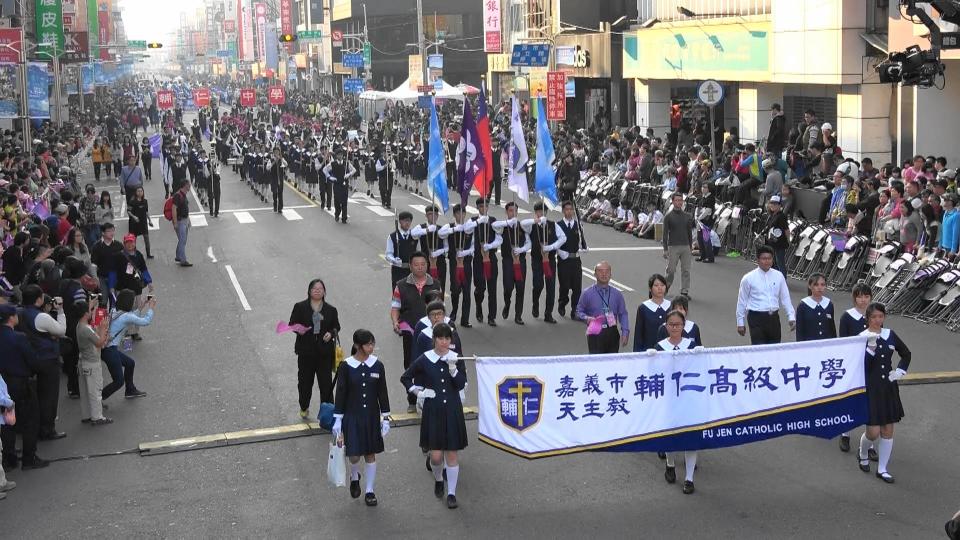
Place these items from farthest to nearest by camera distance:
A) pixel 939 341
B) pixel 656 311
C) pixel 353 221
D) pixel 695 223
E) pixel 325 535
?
pixel 353 221 → pixel 695 223 → pixel 939 341 → pixel 656 311 → pixel 325 535

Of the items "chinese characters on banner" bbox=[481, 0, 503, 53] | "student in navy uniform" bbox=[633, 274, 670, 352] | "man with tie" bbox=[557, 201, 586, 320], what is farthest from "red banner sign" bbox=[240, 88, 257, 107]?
"student in navy uniform" bbox=[633, 274, 670, 352]

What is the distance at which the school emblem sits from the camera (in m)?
10.4

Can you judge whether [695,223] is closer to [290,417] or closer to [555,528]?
[290,417]

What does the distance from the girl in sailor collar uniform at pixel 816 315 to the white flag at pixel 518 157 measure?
786cm

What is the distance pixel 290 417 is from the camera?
13.5 metres

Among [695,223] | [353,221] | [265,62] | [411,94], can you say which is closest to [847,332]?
[695,223]

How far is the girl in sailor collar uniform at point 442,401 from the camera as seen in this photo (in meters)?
10.5

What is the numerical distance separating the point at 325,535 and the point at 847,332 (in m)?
5.10

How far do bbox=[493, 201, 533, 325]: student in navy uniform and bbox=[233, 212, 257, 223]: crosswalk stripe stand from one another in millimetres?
14700

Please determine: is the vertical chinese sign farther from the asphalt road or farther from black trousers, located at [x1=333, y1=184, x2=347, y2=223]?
the asphalt road

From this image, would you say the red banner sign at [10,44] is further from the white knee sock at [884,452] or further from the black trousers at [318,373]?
the white knee sock at [884,452]

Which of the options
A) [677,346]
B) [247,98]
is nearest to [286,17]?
[247,98]

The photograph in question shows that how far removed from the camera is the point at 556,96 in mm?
42438

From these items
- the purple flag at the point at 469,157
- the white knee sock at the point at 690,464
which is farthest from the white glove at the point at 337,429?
the purple flag at the point at 469,157
